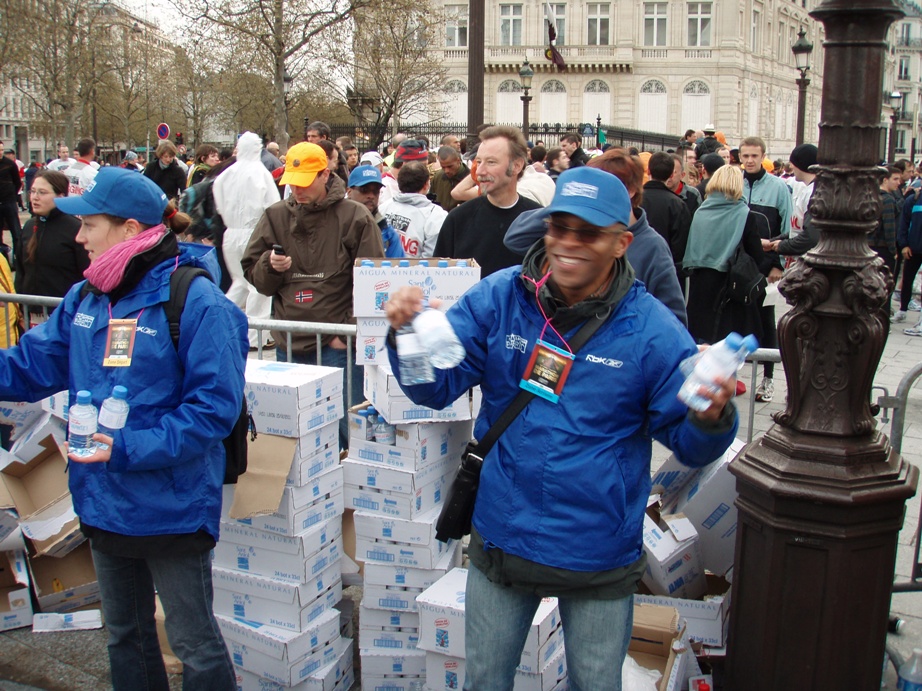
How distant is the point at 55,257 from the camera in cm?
669

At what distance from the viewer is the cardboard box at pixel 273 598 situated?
3.70 metres

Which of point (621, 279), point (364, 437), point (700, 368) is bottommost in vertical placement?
point (364, 437)

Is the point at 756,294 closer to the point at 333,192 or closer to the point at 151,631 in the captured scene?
the point at 333,192

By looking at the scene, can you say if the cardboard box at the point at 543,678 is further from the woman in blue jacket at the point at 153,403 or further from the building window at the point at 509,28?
the building window at the point at 509,28

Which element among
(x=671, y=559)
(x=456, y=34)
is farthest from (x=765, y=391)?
(x=456, y=34)

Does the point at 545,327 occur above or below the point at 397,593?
above

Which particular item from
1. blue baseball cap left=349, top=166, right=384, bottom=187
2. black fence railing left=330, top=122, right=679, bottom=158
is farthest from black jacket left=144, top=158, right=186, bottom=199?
black fence railing left=330, top=122, right=679, bottom=158

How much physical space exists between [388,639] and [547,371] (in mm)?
1857

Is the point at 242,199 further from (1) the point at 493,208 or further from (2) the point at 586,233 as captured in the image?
(2) the point at 586,233

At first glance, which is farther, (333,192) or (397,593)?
(333,192)

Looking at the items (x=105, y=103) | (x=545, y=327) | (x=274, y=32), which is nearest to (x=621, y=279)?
(x=545, y=327)

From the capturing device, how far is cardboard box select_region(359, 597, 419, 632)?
3834 millimetres

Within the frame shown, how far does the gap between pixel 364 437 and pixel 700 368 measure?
6.46ft

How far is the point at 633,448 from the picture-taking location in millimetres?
2564
